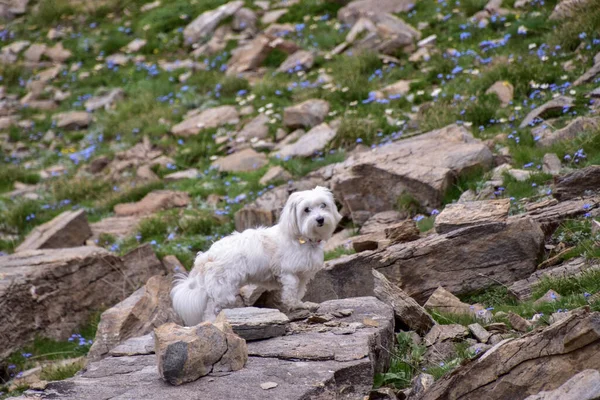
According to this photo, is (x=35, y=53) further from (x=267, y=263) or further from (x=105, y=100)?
(x=267, y=263)

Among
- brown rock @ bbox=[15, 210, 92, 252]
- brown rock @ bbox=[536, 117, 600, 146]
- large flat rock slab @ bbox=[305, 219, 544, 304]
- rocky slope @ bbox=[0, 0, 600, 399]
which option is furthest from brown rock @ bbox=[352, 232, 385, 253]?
brown rock @ bbox=[15, 210, 92, 252]

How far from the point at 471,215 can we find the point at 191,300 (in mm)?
2825

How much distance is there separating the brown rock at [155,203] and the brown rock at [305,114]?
7.62 ft

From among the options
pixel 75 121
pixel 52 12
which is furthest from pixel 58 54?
pixel 75 121

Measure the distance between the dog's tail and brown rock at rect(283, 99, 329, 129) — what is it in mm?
6525

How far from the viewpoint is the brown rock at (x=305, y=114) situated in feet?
44.0

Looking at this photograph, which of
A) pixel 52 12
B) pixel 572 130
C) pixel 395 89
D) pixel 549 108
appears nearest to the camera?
pixel 572 130

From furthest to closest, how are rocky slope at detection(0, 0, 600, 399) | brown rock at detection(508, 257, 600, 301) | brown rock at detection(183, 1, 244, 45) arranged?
brown rock at detection(183, 1, 244, 45) → brown rock at detection(508, 257, 600, 301) → rocky slope at detection(0, 0, 600, 399)

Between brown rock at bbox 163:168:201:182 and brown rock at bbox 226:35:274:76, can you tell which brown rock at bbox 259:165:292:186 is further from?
brown rock at bbox 226:35:274:76

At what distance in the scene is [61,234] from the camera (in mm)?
11367

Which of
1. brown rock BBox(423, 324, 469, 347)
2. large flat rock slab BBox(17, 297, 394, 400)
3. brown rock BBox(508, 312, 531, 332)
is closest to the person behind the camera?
large flat rock slab BBox(17, 297, 394, 400)

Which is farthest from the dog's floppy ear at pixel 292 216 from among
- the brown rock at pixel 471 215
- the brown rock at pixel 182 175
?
the brown rock at pixel 182 175

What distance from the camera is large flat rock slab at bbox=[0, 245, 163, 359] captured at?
9156 mm

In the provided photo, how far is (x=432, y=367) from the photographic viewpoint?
5840 mm
